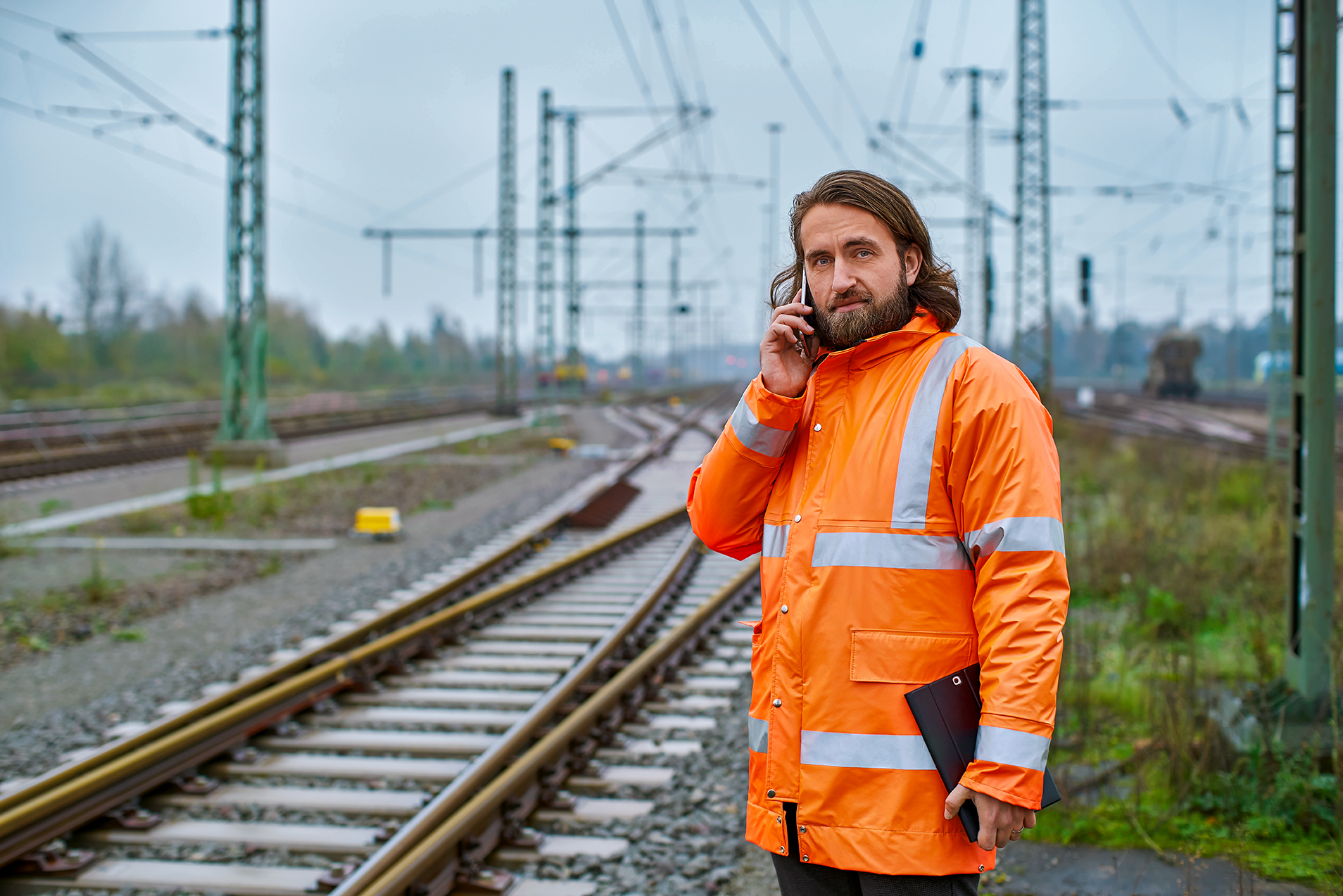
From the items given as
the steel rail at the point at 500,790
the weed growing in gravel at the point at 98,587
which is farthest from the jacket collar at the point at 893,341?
the weed growing in gravel at the point at 98,587

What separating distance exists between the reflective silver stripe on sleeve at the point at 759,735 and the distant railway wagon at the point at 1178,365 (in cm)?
4843

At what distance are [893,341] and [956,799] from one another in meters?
0.85

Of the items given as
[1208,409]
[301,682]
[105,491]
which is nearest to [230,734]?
[301,682]

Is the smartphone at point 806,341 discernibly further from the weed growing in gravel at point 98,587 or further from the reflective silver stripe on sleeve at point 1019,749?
the weed growing in gravel at point 98,587

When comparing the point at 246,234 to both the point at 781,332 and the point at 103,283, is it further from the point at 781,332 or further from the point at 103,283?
the point at 103,283

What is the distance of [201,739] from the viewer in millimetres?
5070

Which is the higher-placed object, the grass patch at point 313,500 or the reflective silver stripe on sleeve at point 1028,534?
the reflective silver stripe on sleeve at point 1028,534

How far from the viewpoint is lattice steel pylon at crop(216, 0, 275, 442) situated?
17125mm

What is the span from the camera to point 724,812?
4.61 m

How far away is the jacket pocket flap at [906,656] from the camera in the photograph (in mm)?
1862

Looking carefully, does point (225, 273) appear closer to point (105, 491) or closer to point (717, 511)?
point (105, 491)

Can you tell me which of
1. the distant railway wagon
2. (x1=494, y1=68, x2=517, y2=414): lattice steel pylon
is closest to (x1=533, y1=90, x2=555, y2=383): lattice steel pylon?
(x1=494, y1=68, x2=517, y2=414): lattice steel pylon

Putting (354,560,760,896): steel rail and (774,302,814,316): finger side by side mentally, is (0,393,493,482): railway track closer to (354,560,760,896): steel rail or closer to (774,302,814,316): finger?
(354,560,760,896): steel rail

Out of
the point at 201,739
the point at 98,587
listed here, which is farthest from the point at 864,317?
the point at 98,587
